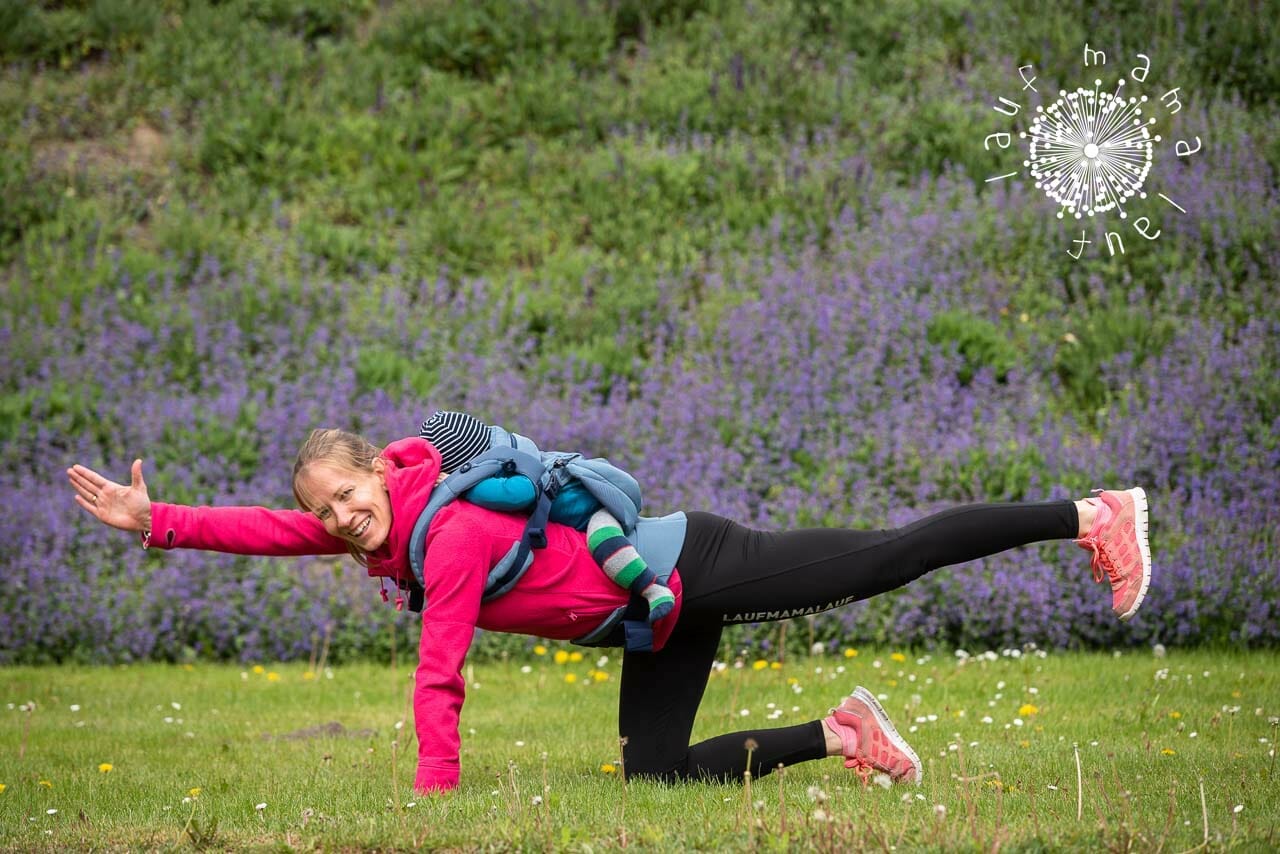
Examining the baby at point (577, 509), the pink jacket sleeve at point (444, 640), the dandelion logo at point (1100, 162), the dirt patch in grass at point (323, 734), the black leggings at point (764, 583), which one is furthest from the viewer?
the dandelion logo at point (1100, 162)

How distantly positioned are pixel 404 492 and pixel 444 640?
49 cm

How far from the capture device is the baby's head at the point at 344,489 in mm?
3996

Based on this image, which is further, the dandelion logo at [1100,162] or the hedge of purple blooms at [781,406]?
the dandelion logo at [1100,162]

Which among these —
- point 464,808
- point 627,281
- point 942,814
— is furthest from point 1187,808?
point 627,281

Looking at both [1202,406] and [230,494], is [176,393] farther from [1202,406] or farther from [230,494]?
[1202,406]

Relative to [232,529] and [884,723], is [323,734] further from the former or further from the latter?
[884,723]

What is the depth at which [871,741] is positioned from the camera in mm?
4445

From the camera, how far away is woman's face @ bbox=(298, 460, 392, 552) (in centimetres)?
399

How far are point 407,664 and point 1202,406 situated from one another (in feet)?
15.6

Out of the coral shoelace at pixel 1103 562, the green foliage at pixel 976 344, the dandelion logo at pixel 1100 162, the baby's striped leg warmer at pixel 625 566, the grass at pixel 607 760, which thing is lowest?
the grass at pixel 607 760

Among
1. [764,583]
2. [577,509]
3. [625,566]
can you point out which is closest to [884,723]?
[764,583]

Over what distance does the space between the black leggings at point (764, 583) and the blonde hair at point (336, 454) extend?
3.43 ft

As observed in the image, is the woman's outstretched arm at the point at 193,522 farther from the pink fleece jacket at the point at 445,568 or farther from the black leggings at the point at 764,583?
the black leggings at the point at 764,583

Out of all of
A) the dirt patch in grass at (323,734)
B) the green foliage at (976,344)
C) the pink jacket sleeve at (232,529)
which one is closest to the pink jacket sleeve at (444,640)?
the pink jacket sleeve at (232,529)
